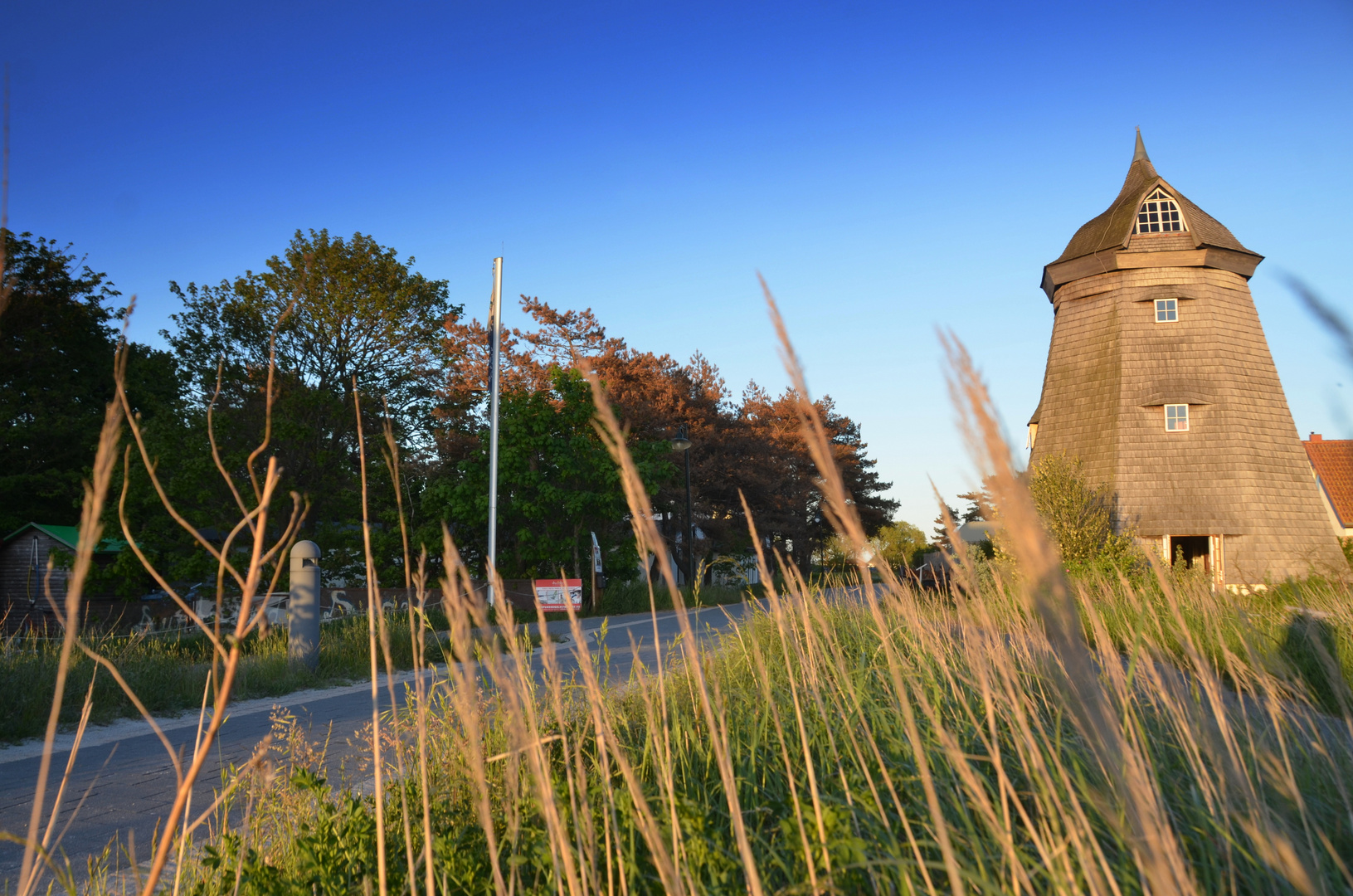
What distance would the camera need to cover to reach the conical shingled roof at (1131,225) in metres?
19.1

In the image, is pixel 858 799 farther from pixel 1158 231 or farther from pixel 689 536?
pixel 689 536

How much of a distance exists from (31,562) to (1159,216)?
94.3ft

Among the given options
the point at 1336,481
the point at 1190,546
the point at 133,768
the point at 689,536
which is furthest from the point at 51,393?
the point at 1336,481

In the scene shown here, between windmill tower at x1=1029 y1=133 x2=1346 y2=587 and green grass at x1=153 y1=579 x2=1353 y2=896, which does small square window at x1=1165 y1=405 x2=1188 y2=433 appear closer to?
windmill tower at x1=1029 y1=133 x2=1346 y2=587

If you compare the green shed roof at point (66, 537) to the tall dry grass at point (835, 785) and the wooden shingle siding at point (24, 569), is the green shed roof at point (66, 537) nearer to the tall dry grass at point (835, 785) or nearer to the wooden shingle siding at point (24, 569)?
the wooden shingle siding at point (24, 569)

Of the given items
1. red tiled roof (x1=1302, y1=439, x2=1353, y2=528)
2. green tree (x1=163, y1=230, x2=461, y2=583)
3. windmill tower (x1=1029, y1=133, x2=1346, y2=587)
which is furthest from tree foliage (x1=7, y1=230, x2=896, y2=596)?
red tiled roof (x1=1302, y1=439, x2=1353, y2=528)

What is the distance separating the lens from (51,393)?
2225 cm

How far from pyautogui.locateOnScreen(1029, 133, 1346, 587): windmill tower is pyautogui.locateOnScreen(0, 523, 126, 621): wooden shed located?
A: 23.3 meters

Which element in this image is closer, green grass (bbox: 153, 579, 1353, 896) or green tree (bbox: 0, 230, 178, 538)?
green grass (bbox: 153, 579, 1353, 896)

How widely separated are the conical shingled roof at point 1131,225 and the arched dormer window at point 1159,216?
12 centimetres

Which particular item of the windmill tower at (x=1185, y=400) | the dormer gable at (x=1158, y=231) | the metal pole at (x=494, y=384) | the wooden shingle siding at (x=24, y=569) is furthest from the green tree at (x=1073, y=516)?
the wooden shingle siding at (x=24, y=569)

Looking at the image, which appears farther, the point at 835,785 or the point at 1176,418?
the point at 1176,418

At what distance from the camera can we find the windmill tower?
17.9 meters

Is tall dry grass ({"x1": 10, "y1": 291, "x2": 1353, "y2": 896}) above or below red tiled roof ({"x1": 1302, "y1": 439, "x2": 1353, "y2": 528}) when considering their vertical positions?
below
